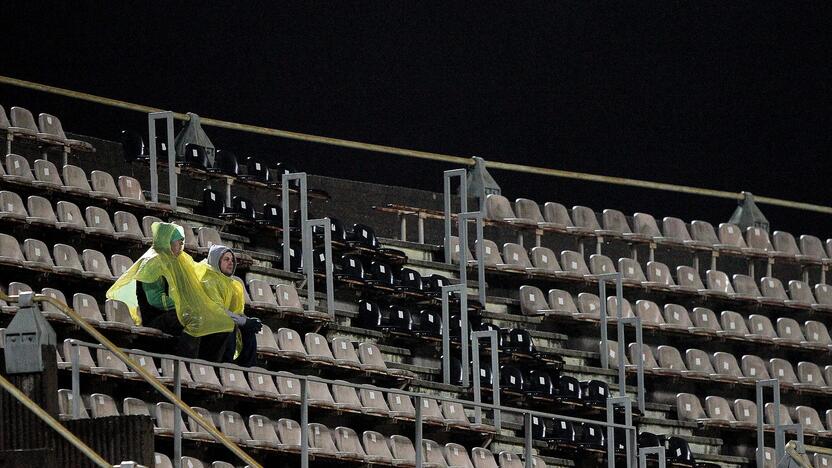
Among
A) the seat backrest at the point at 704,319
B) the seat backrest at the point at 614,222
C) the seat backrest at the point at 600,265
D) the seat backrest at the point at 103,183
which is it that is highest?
the seat backrest at the point at 103,183

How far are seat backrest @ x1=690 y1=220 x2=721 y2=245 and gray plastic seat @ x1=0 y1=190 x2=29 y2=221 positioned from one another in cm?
624

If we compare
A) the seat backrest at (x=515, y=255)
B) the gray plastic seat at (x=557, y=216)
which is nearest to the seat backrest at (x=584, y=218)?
the gray plastic seat at (x=557, y=216)

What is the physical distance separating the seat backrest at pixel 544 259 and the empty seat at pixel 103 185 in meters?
3.59

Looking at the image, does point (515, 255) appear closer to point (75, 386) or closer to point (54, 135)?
point (54, 135)

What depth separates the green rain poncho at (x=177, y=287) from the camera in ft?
31.5

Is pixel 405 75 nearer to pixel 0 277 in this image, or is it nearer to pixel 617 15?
pixel 617 15

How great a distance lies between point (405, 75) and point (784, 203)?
3.52 m

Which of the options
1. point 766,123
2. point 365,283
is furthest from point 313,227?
point 766,123

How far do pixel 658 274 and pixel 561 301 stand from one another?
120cm

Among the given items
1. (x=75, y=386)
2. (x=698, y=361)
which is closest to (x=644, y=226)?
(x=698, y=361)

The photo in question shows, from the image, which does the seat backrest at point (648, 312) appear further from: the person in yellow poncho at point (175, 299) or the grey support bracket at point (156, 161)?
the person in yellow poncho at point (175, 299)

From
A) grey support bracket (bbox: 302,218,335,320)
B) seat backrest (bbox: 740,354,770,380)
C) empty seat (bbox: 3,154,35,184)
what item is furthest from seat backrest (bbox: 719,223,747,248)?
empty seat (bbox: 3,154,35,184)

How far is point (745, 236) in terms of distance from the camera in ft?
49.5

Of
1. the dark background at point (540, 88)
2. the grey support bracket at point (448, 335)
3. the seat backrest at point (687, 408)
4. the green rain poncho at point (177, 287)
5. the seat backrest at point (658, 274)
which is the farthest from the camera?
the dark background at point (540, 88)
